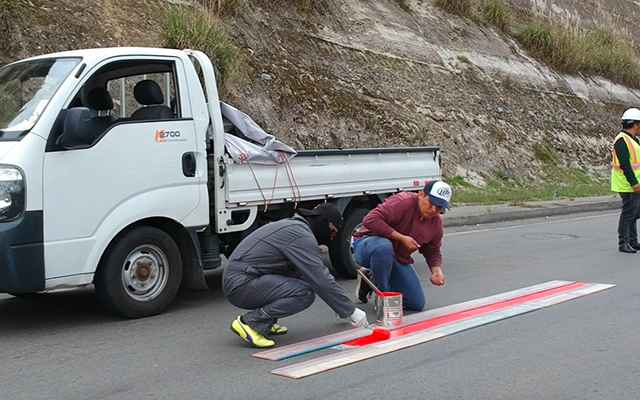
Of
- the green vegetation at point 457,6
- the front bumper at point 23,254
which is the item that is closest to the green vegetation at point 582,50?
the green vegetation at point 457,6

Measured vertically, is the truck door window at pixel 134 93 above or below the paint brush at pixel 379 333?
above

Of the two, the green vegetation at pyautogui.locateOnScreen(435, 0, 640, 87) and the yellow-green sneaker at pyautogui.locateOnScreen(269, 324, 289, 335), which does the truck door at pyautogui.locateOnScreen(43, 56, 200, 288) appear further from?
the green vegetation at pyautogui.locateOnScreen(435, 0, 640, 87)

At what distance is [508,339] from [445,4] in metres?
21.8

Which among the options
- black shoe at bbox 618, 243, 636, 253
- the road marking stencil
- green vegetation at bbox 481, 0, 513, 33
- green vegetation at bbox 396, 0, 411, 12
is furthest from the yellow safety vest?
green vegetation at bbox 481, 0, 513, 33

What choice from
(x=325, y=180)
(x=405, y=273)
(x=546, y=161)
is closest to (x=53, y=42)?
(x=325, y=180)

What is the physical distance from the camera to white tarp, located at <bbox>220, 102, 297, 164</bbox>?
8.11 meters

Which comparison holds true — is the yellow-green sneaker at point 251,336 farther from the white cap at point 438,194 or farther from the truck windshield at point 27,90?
the truck windshield at point 27,90

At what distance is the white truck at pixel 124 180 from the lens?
6664mm

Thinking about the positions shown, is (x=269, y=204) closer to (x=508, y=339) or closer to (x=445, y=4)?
(x=508, y=339)

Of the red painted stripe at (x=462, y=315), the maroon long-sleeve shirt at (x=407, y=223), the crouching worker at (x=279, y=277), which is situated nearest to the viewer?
the crouching worker at (x=279, y=277)

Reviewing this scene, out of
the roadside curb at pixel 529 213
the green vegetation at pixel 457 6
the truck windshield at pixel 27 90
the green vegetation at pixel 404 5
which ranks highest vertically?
the green vegetation at pixel 457 6

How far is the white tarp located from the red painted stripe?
229 cm

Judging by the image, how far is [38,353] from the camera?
20.8ft

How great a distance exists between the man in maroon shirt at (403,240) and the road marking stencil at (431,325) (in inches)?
14.1
